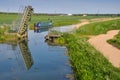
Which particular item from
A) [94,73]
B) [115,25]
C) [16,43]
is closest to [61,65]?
[94,73]

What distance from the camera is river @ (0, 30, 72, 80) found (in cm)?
2742

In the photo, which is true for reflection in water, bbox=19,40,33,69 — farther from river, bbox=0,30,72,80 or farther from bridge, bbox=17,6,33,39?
bridge, bbox=17,6,33,39

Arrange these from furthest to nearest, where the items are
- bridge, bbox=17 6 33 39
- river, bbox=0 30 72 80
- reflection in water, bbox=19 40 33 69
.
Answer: bridge, bbox=17 6 33 39 → reflection in water, bbox=19 40 33 69 → river, bbox=0 30 72 80

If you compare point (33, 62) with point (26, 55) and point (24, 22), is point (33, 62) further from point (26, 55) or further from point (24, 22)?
point (24, 22)

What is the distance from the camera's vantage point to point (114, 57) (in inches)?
1233

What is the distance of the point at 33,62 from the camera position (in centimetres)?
3400

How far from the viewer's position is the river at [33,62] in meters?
27.4

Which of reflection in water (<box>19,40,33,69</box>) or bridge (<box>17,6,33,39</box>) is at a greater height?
bridge (<box>17,6,33,39</box>)

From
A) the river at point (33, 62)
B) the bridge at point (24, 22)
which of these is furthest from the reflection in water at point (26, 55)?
the bridge at point (24, 22)

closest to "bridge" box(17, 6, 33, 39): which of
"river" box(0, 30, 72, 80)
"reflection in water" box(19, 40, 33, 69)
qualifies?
"reflection in water" box(19, 40, 33, 69)

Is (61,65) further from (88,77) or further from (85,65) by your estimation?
(88,77)

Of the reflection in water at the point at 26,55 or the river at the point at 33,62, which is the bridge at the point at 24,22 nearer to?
the reflection in water at the point at 26,55

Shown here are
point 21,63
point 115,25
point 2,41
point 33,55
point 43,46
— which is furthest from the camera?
point 115,25

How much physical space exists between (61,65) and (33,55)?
7533 millimetres
